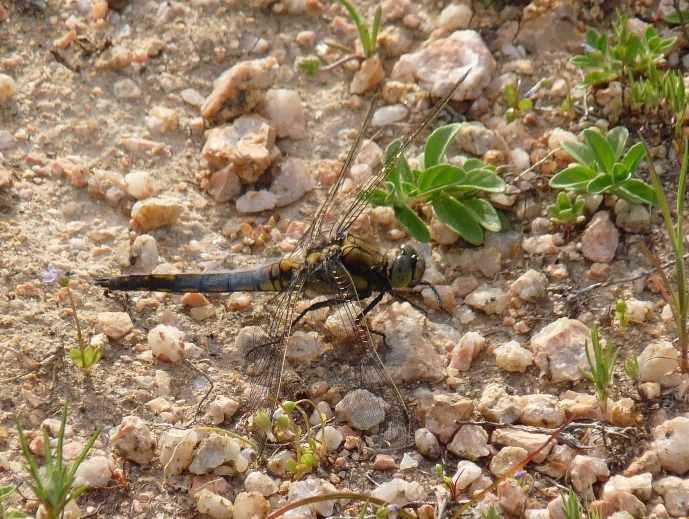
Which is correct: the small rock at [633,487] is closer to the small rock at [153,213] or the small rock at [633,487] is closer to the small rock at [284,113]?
the small rock at [153,213]

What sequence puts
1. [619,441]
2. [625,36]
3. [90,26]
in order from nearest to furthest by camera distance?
[619,441], [625,36], [90,26]

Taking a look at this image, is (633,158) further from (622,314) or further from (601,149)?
(622,314)

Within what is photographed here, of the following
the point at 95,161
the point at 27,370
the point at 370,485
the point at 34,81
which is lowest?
the point at 370,485

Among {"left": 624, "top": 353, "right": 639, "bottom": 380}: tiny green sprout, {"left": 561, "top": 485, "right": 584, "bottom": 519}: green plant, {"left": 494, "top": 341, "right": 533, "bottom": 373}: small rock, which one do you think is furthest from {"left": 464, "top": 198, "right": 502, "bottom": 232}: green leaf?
{"left": 561, "top": 485, "right": 584, "bottom": 519}: green plant

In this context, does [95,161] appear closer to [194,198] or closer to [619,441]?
[194,198]

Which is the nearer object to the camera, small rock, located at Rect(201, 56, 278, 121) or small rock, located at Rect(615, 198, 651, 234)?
small rock, located at Rect(615, 198, 651, 234)

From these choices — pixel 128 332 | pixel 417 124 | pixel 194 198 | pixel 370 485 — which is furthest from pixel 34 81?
pixel 370 485

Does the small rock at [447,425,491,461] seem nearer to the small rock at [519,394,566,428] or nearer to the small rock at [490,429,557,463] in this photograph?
the small rock at [490,429,557,463]

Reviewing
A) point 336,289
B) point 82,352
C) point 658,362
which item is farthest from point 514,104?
point 82,352
